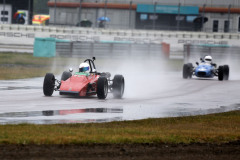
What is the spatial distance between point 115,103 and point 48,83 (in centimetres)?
233

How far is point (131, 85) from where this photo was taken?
25.6m

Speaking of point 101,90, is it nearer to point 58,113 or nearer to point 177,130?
point 58,113

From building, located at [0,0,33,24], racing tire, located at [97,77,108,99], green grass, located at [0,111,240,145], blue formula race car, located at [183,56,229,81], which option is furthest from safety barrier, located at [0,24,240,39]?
green grass, located at [0,111,240,145]

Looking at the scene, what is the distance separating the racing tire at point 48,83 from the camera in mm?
18616

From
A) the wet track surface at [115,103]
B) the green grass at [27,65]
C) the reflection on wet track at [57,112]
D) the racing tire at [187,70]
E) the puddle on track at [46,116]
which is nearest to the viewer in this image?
the puddle on track at [46,116]

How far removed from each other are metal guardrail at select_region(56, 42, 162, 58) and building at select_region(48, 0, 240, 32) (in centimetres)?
937

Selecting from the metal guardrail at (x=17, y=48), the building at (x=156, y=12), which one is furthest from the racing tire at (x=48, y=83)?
the building at (x=156, y=12)

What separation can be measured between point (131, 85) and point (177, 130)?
12733 mm

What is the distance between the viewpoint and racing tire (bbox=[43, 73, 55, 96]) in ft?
61.1

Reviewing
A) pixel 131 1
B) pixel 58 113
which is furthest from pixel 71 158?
pixel 131 1

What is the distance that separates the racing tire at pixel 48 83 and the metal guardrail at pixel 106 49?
24.7 metres

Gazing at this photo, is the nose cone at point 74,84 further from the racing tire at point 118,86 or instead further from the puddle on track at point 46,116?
the puddle on track at point 46,116

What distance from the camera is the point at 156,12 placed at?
5769 cm

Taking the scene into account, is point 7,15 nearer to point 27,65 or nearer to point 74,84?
point 27,65
